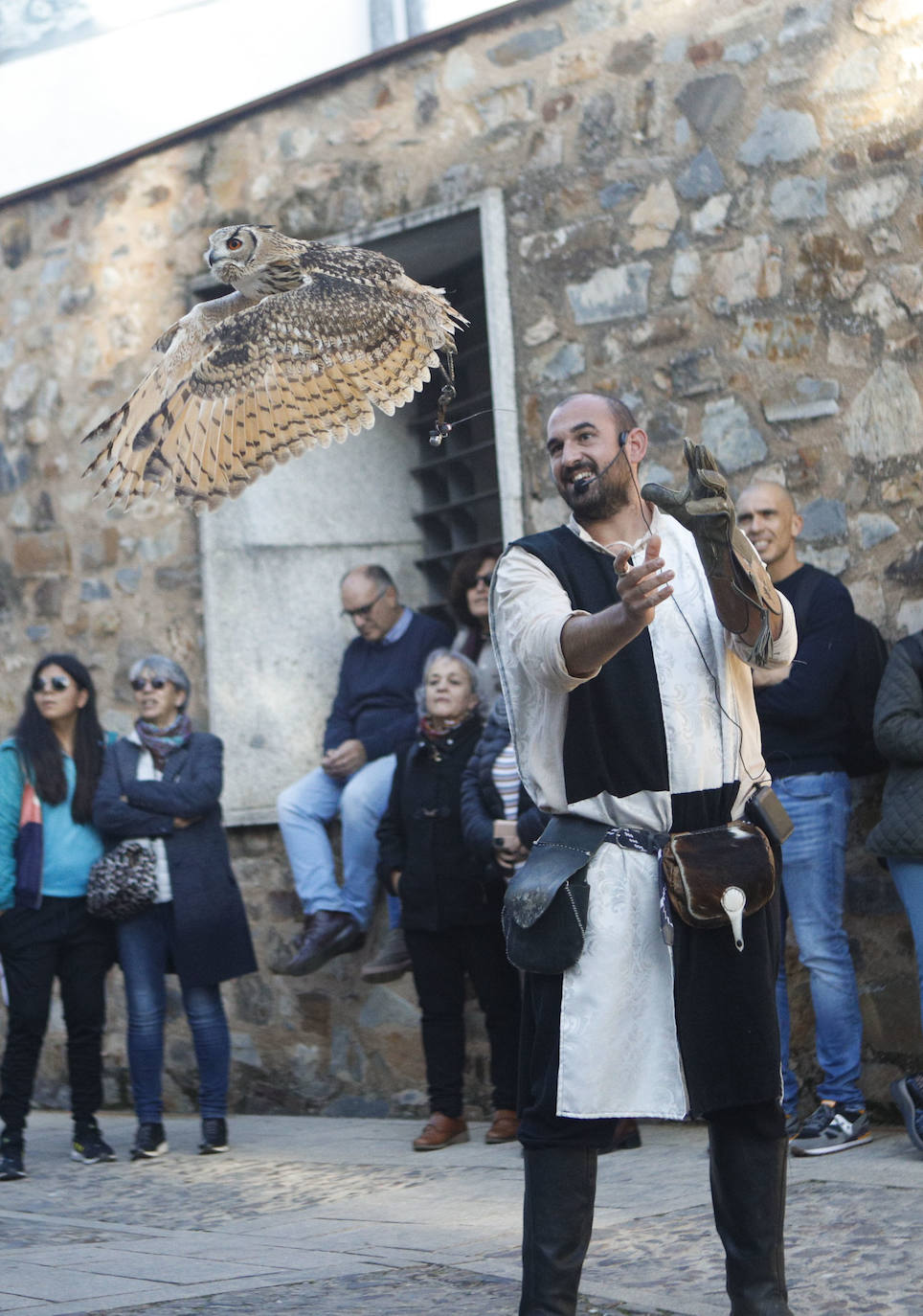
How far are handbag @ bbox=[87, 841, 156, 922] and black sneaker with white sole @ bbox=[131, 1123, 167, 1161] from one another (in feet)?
2.42

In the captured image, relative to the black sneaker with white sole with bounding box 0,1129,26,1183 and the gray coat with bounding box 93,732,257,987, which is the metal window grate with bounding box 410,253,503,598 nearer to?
the gray coat with bounding box 93,732,257,987

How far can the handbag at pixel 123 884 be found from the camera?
5.84 meters

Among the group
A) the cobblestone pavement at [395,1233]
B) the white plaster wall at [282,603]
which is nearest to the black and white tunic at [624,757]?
the cobblestone pavement at [395,1233]

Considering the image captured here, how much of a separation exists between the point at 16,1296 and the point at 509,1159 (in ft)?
6.30

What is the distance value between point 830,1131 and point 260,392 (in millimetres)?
3393

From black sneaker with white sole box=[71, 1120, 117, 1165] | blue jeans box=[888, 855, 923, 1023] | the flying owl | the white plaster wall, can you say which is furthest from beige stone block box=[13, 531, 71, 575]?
the flying owl

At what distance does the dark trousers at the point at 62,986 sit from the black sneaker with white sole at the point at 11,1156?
0.07 m

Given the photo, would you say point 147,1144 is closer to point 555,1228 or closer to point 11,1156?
point 11,1156

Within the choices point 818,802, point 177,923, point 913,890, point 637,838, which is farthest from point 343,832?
point 637,838

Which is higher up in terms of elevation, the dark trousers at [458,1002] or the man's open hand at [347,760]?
the man's open hand at [347,760]

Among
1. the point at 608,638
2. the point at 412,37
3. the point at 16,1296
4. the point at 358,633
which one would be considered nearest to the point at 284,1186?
the point at 16,1296

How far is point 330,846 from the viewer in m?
6.71

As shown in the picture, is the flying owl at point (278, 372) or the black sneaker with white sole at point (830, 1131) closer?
the flying owl at point (278, 372)

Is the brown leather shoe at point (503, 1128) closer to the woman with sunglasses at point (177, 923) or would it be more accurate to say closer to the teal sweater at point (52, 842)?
the woman with sunglasses at point (177, 923)
